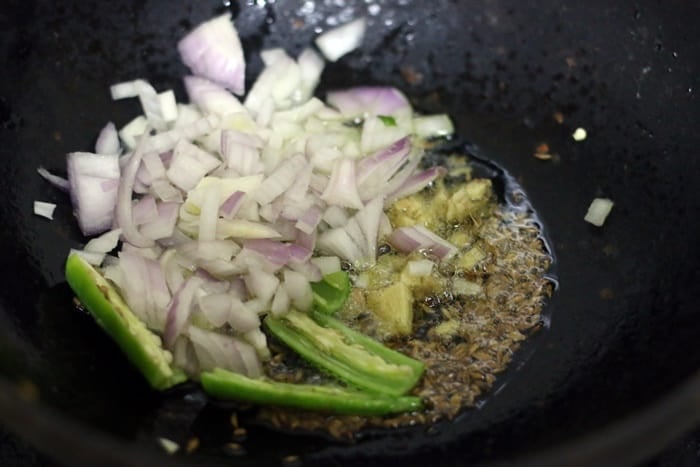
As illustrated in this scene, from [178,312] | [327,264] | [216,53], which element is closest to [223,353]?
[178,312]

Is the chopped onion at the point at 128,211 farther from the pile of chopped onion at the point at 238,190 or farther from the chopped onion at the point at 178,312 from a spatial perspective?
the chopped onion at the point at 178,312

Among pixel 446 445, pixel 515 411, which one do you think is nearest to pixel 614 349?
pixel 515 411

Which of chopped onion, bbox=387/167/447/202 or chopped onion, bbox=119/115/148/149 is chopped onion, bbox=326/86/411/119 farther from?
chopped onion, bbox=119/115/148/149

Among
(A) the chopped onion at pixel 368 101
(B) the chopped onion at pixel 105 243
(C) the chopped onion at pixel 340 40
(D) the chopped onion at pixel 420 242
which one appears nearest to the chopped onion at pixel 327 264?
(D) the chopped onion at pixel 420 242


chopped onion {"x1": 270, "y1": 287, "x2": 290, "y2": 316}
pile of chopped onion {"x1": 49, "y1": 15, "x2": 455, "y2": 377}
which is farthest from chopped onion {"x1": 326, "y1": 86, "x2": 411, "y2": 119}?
chopped onion {"x1": 270, "y1": 287, "x2": 290, "y2": 316}

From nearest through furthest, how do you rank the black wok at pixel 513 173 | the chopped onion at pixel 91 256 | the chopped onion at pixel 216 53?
the black wok at pixel 513 173
the chopped onion at pixel 91 256
the chopped onion at pixel 216 53

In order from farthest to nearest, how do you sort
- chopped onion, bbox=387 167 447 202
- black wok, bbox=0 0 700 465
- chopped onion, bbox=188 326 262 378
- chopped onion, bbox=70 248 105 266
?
chopped onion, bbox=387 167 447 202 → chopped onion, bbox=70 248 105 266 → chopped onion, bbox=188 326 262 378 → black wok, bbox=0 0 700 465

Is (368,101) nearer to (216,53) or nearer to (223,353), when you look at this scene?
(216,53)
